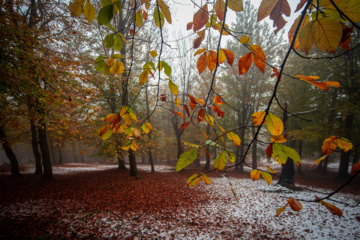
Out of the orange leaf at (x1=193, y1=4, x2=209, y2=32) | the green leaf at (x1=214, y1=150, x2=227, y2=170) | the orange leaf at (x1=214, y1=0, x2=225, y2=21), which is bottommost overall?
the green leaf at (x1=214, y1=150, x2=227, y2=170)

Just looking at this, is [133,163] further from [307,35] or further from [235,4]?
[307,35]

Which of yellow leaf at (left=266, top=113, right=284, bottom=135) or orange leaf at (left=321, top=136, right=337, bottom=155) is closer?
yellow leaf at (left=266, top=113, right=284, bottom=135)

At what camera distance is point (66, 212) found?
4.02m

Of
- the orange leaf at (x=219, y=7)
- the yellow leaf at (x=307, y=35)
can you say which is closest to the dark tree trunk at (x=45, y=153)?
the orange leaf at (x=219, y=7)

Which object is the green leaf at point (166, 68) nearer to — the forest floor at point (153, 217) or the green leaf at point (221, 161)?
the green leaf at point (221, 161)

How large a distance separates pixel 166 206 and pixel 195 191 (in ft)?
6.57

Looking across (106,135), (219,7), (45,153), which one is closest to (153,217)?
(106,135)

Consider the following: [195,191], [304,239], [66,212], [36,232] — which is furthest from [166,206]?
[304,239]

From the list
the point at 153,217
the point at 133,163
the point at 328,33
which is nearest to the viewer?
the point at 328,33

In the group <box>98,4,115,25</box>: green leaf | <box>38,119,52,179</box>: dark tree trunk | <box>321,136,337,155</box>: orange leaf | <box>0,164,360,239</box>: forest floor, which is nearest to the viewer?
<box>98,4,115,25</box>: green leaf

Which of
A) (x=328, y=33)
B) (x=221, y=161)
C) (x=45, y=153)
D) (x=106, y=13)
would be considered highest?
(x=106, y=13)

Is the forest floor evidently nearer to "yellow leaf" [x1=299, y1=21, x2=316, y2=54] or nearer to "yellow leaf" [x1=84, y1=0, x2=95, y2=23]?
"yellow leaf" [x1=299, y1=21, x2=316, y2=54]

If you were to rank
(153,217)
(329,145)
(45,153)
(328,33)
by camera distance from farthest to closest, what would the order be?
1. (45,153)
2. (153,217)
3. (329,145)
4. (328,33)

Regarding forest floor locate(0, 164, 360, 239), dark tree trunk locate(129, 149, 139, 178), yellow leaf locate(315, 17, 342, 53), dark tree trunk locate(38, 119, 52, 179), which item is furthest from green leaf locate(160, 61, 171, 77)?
dark tree trunk locate(38, 119, 52, 179)
